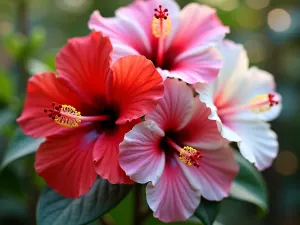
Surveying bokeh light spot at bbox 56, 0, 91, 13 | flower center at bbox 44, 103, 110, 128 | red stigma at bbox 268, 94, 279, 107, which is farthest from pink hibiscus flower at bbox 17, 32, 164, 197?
bokeh light spot at bbox 56, 0, 91, 13

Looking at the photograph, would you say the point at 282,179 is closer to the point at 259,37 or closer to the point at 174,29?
the point at 259,37

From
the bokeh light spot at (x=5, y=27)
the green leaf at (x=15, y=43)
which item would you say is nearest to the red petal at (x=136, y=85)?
the green leaf at (x=15, y=43)

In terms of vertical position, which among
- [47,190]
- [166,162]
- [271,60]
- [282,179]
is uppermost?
[166,162]

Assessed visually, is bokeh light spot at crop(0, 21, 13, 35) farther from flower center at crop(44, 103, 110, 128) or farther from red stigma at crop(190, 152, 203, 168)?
red stigma at crop(190, 152, 203, 168)

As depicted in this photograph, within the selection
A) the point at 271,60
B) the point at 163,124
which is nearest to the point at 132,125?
the point at 163,124

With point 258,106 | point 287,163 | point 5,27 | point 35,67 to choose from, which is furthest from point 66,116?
point 287,163

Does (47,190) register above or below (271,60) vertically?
above
